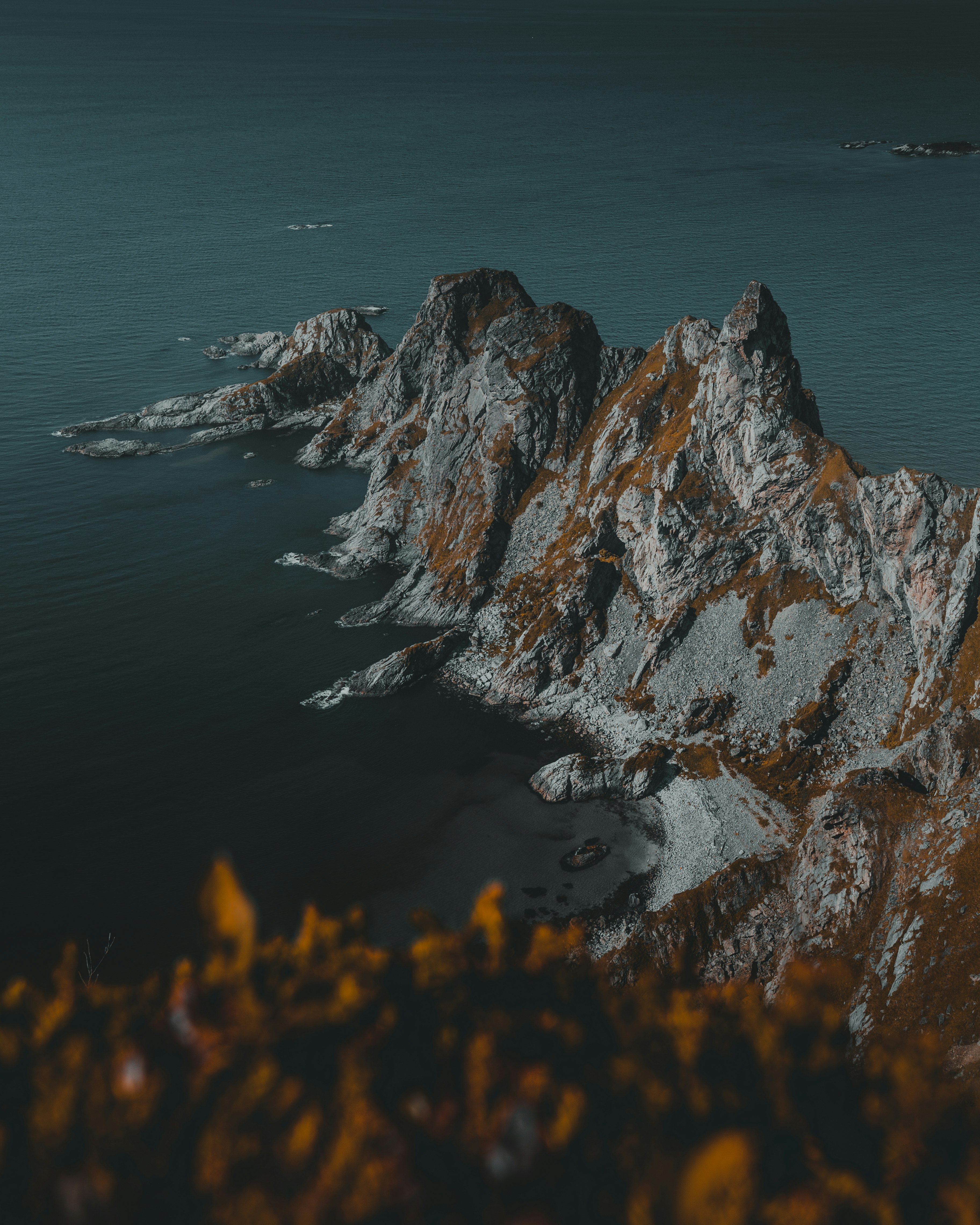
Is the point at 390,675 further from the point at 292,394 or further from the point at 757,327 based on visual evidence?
the point at 292,394

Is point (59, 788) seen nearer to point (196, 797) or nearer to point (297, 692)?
point (196, 797)

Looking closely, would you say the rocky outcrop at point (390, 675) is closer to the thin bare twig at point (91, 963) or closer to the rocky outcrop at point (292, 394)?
the thin bare twig at point (91, 963)

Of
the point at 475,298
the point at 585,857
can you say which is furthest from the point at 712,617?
the point at 475,298

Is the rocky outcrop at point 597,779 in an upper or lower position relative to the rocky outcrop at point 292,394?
lower

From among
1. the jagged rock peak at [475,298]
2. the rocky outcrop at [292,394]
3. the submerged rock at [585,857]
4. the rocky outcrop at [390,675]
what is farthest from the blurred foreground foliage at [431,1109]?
the rocky outcrop at [292,394]

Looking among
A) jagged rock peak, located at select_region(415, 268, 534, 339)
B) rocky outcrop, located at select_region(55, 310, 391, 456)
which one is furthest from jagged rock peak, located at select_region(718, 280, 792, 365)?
rocky outcrop, located at select_region(55, 310, 391, 456)

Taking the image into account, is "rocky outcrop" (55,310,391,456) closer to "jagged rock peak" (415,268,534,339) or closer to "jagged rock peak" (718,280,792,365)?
"jagged rock peak" (415,268,534,339)

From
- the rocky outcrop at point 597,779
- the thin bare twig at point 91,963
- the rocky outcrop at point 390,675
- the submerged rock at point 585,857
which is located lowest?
the submerged rock at point 585,857

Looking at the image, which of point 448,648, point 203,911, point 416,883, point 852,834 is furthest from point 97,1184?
point 448,648
